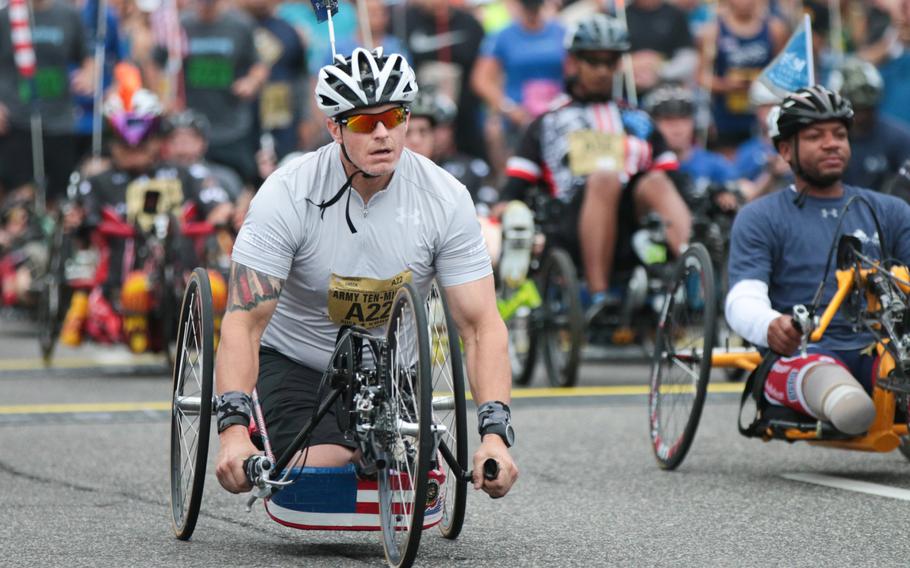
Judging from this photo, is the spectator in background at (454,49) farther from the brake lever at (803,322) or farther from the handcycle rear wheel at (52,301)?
the brake lever at (803,322)

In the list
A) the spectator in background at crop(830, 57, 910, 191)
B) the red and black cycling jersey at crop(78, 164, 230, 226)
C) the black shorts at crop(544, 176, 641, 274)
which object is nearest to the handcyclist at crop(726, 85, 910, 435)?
the black shorts at crop(544, 176, 641, 274)

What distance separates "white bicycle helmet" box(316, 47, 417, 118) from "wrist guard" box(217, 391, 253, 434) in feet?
3.11

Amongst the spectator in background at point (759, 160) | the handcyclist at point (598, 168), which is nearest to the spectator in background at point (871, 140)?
the spectator in background at point (759, 160)

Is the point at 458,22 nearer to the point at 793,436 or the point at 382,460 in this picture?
the point at 793,436

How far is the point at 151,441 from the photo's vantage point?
31.2 feet

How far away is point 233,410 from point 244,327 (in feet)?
1.07

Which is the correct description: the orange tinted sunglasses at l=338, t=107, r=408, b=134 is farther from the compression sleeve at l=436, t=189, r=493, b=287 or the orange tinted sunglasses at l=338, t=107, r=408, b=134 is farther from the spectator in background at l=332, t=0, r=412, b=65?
the spectator in background at l=332, t=0, r=412, b=65

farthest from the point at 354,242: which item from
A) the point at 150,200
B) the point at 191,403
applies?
the point at 150,200

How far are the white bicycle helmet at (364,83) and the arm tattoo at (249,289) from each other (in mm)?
563

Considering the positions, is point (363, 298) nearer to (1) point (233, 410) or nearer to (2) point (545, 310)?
(1) point (233, 410)

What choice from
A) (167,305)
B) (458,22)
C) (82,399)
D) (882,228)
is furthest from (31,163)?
(882,228)

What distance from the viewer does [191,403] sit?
21.5ft

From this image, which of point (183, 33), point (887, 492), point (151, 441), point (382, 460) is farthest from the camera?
point (183, 33)

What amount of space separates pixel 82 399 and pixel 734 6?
6.96 meters
